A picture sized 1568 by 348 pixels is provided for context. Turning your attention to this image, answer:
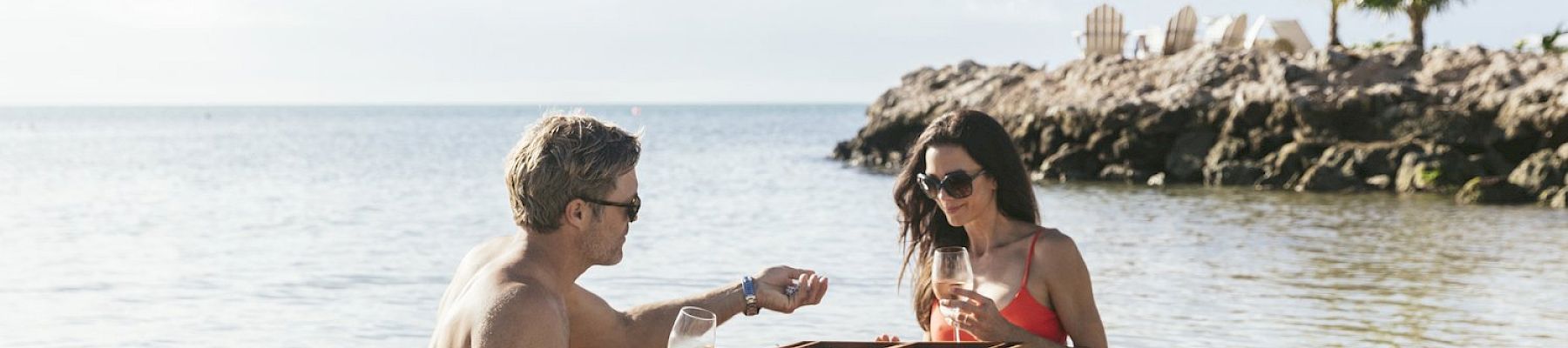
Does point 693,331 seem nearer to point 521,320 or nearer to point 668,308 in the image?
point 521,320

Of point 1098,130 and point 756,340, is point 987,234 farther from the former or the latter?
point 1098,130

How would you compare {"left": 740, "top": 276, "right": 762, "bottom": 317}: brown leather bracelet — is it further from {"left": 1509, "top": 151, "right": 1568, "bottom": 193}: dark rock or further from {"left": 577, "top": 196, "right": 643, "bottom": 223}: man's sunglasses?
{"left": 1509, "top": 151, "right": 1568, "bottom": 193}: dark rock

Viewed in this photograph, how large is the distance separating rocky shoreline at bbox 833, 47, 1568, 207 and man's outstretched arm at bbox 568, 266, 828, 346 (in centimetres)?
2031

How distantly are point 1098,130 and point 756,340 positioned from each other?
22.5 meters

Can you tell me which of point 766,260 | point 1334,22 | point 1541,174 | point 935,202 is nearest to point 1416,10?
point 1334,22

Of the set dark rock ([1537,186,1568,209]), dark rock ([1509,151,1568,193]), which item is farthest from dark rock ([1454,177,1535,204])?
dark rock ([1537,186,1568,209])

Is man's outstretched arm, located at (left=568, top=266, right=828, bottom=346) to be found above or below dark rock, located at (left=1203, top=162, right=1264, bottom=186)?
above

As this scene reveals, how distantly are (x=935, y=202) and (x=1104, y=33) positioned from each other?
3524 cm

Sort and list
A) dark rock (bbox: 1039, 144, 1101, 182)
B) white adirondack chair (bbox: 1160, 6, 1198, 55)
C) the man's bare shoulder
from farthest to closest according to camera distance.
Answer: white adirondack chair (bbox: 1160, 6, 1198, 55) < dark rock (bbox: 1039, 144, 1101, 182) < the man's bare shoulder

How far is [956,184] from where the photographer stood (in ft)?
16.2

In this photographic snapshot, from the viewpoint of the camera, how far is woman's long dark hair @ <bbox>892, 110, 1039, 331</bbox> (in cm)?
493

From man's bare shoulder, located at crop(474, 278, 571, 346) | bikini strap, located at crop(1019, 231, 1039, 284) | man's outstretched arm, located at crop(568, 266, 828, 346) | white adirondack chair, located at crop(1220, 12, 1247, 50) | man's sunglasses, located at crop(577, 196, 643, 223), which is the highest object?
white adirondack chair, located at crop(1220, 12, 1247, 50)

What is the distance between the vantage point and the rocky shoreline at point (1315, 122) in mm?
26266

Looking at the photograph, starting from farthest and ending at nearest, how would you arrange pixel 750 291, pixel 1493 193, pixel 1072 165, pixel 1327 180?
pixel 1072 165 → pixel 1327 180 → pixel 1493 193 → pixel 750 291
